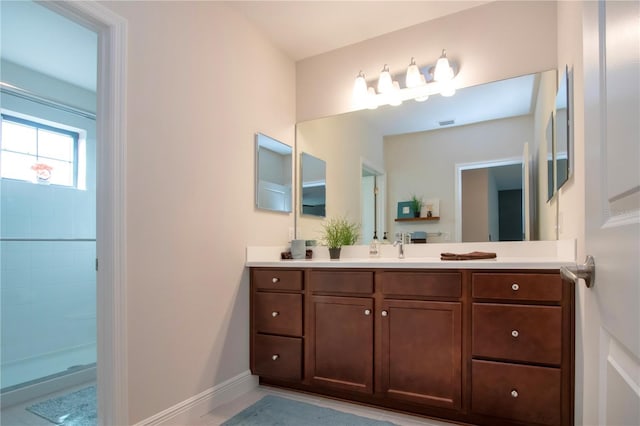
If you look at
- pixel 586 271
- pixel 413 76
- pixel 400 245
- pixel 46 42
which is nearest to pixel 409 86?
pixel 413 76

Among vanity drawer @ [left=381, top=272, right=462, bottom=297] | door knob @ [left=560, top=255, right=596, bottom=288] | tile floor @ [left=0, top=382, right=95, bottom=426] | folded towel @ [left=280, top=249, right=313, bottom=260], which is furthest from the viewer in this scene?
folded towel @ [left=280, top=249, right=313, bottom=260]

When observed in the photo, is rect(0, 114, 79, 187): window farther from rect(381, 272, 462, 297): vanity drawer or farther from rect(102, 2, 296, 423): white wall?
rect(381, 272, 462, 297): vanity drawer

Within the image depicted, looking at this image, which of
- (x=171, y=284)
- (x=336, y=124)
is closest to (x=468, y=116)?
(x=336, y=124)

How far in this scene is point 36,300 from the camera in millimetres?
2887

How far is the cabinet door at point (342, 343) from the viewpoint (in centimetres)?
206

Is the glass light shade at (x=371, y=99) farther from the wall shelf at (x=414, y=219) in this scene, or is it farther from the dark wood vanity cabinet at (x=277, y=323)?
the dark wood vanity cabinet at (x=277, y=323)

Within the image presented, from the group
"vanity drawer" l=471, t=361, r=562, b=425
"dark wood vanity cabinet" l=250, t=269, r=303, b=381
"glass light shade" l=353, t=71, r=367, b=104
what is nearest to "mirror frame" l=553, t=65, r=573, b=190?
"vanity drawer" l=471, t=361, r=562, b=425

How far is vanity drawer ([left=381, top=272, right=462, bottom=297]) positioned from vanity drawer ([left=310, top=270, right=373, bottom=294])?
10 cm

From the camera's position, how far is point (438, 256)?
246 cm

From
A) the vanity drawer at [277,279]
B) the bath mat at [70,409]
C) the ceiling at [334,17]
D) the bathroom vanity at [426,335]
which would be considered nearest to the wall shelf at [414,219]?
the bathroom vanity at [426,335]

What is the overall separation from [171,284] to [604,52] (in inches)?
76.4

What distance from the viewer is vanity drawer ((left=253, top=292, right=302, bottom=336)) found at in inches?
90.6

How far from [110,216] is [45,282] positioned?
6.27ft

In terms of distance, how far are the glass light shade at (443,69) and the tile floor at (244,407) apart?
2.13m
